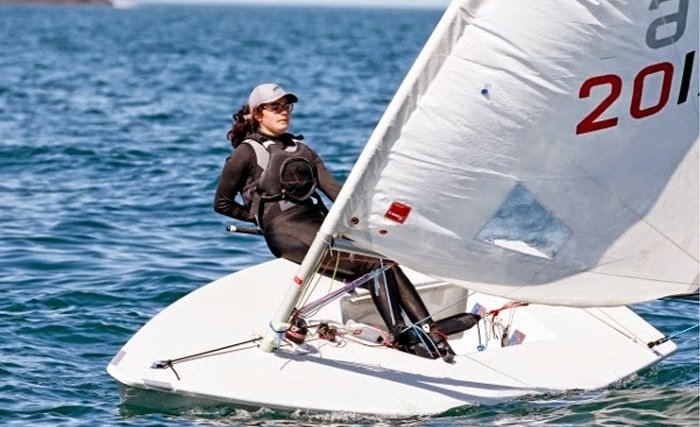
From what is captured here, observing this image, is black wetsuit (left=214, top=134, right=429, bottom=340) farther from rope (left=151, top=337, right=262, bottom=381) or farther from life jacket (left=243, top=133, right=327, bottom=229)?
rope (left=151, top=337, right=262, bottom=381)

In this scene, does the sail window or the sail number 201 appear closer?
the sail number 201

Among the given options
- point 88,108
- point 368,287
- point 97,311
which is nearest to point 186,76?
point 88,108

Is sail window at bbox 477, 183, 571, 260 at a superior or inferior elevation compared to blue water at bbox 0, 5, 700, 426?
superior

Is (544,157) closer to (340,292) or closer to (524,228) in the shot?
(524,228)

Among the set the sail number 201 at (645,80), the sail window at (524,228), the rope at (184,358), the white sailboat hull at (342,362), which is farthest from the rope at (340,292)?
the sail number 201 at (645,80)

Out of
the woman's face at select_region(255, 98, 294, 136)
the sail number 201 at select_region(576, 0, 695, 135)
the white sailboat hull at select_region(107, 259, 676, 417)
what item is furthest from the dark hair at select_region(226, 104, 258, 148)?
the sail number 201 at select_region(576, 0, 695, 135)

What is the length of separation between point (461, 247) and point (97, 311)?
11.9 ft

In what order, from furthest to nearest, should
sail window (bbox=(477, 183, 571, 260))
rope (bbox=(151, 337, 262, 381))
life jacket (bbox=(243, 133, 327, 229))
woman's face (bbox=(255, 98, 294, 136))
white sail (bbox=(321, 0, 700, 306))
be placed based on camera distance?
woman's face (bbox=(255, 98, 294, 136))
life jacket (bbox=(243, 133, 327, 229))
rope (bbox=(151, 337, 262, 381))
sail window (bbox=(477, 183, 571, 260))
white sail (bbox=(321, 0, 700, 306))

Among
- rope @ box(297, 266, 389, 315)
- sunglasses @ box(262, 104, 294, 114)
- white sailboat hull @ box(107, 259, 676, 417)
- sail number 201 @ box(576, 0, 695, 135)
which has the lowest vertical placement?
→ white sailboat hull @ box(107, 259, 676, 417)

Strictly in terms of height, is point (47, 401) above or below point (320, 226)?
below

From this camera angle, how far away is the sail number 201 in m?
7.10

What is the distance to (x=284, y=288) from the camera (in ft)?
28.7

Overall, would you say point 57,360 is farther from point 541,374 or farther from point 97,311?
point 541,374

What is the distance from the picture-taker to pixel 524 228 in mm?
7406
